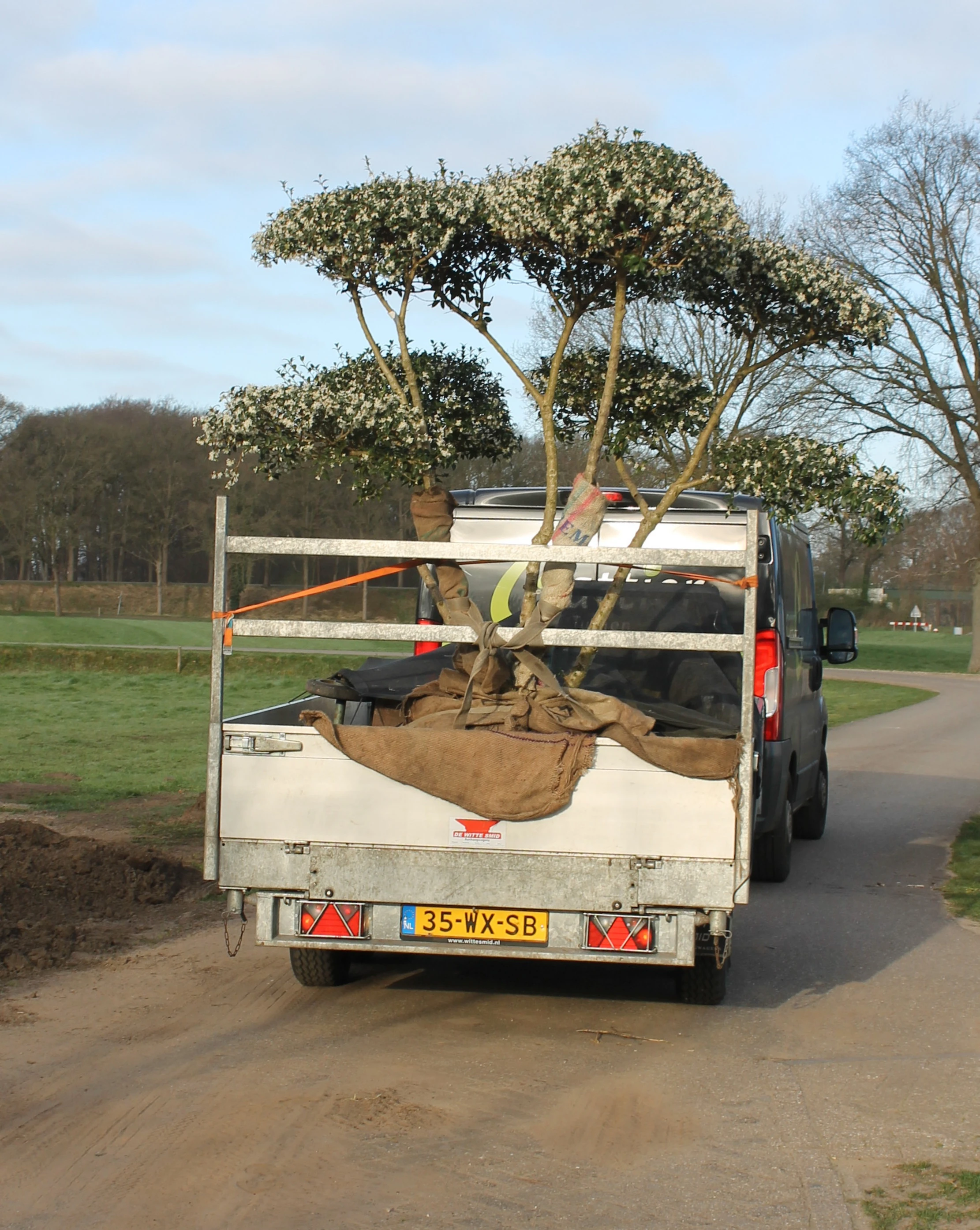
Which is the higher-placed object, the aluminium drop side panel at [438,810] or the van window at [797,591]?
the van window at [797,591]

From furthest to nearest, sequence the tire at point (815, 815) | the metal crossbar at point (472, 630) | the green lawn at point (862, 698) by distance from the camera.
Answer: the green lawn at point (862, 698)
the tire at point (815, 815)
the metal crossbar at point (472, 630)

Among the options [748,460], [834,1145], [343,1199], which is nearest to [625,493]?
[748,460]

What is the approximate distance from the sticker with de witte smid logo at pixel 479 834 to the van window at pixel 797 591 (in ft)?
11.7

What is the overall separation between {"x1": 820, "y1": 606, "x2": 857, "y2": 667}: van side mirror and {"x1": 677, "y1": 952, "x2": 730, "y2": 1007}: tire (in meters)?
4.51

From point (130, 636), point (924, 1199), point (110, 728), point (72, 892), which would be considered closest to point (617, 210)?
point (72, 892)

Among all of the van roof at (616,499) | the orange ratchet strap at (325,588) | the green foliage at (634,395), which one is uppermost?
the green foliage at (634,395)

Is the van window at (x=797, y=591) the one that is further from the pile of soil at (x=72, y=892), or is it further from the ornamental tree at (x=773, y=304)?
the pile of soil at (x=72, y=892)

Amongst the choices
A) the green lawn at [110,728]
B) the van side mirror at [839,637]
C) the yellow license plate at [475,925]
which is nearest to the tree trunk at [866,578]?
the green lawn at [110,728]

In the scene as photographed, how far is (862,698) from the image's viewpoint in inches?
1206

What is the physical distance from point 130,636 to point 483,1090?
141 feet

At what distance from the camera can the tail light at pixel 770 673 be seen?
8062 millimetres

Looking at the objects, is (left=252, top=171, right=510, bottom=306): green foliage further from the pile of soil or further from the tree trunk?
the tree trunk

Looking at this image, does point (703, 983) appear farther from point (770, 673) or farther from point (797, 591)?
point (797, 591)

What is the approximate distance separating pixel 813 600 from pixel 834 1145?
660 centimetres
